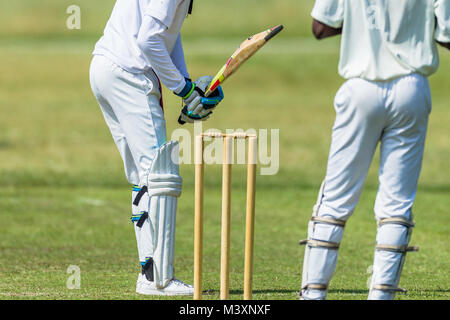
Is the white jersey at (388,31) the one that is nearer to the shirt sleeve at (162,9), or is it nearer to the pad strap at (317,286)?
the pad strap at (317,286)

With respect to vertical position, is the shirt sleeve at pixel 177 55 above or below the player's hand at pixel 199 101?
above

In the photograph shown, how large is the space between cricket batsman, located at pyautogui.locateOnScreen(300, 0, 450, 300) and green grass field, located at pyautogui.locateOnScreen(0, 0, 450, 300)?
87cm

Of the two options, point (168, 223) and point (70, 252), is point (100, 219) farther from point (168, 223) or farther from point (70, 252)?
point (168, 223)

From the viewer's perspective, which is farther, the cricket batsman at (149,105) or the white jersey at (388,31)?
the cricket batsman at (149,105)

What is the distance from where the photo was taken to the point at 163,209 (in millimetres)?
4777

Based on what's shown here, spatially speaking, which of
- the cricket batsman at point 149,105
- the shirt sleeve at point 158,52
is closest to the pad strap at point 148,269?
the cricket batsman at point 149,105

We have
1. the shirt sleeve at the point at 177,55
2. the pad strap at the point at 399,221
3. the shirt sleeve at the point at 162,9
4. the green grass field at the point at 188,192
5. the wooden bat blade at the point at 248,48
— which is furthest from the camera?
the green grass field at the point at 188,192

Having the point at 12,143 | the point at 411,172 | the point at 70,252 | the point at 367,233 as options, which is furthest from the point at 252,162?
the point at 12,143

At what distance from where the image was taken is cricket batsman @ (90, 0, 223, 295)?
474 centimetres

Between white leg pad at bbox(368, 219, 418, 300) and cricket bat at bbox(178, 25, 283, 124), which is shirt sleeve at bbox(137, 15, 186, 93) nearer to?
cricket bat at bbox(178, 25, 283, 124)

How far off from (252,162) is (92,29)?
3860 centimetres

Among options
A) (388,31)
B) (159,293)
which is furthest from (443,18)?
(159,293)

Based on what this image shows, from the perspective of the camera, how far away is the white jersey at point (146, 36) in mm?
4633

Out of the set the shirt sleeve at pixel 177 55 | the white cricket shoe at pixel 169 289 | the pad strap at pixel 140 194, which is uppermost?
the shirt sleeve at pixel 177 55
